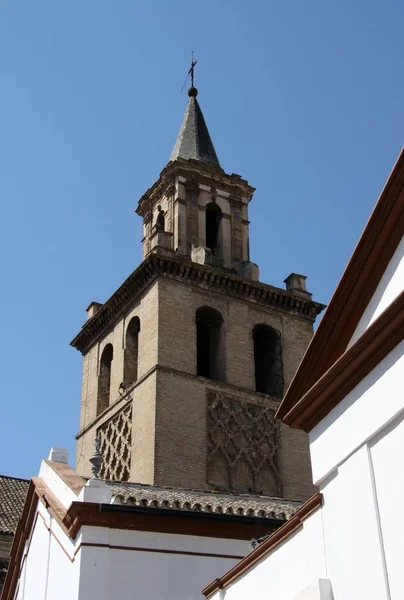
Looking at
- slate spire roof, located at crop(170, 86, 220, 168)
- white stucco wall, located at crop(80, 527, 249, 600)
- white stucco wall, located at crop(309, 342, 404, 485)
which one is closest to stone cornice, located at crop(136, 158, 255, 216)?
slate spire roof, located at crop(170, 86, 220, 168)

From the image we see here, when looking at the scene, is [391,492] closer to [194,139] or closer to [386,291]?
[386,291]

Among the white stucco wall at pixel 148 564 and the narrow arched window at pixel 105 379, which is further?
the narrow arched window at pixel 105 379

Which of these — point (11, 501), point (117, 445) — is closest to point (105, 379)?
point (117, 445)

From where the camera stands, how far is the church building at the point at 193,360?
23.2m

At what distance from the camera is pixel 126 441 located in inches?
969

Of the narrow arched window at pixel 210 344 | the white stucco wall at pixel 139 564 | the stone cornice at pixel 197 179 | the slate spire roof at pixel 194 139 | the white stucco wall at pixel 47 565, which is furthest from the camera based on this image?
the slate spire roof at pixel 194 139

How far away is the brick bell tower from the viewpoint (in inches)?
938

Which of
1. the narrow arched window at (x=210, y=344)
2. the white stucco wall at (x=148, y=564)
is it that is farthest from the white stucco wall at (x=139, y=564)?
the narrow arched window at (x=210, y=344)

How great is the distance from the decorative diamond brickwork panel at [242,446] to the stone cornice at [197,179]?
24.9ft

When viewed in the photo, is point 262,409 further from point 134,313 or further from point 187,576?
point 187,576

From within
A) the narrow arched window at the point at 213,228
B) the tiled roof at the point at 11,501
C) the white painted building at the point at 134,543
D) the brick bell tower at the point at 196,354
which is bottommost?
the white painted building at the point at 134,543

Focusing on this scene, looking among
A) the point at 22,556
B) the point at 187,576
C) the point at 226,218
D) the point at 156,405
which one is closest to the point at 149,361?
the point at 156,405

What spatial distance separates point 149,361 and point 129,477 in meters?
3.04

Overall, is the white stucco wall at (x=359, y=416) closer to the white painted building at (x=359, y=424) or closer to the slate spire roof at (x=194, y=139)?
the white painted building at (x=359, y=424)
